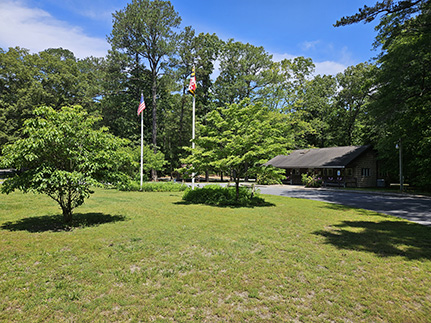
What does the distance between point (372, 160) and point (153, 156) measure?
26886mm

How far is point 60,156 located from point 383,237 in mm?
10228

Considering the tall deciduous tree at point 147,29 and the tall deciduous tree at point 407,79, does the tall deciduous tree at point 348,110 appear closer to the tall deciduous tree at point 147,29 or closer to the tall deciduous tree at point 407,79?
the tall deciduous tree at point 407,79

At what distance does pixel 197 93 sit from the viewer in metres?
42.0

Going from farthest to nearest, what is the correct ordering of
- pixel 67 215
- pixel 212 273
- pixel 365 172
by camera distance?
pixel 365 172, pixel 67 215, pixel 212 273

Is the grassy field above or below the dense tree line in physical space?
below

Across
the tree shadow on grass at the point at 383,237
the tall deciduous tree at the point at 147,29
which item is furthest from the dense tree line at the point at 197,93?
the tree shadow on grass at the point at 383,237

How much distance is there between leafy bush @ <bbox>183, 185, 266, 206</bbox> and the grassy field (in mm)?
5762

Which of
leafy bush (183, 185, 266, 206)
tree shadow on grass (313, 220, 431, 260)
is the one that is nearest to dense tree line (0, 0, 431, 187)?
leafy bush (183, 185, 266, 206)

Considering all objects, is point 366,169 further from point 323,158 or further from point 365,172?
point 323,158

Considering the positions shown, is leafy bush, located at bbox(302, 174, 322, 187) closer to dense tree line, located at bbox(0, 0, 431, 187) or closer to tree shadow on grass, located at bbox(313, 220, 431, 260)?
dense tree line, located at bbox(0, 0, 431, 187)

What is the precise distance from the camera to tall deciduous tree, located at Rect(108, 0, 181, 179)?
1251 inches

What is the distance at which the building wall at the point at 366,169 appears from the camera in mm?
29781

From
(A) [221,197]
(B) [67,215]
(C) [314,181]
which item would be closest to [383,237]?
(A) [221,197]

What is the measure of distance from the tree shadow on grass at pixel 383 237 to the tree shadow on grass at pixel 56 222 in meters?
7.66
